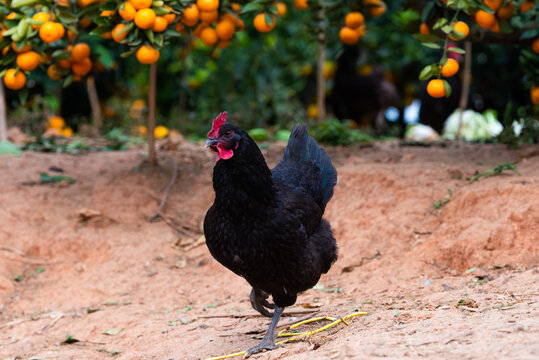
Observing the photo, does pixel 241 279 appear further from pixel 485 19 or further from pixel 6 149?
pixel 6 149

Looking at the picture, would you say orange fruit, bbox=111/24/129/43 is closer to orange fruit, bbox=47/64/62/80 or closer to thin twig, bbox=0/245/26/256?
orange fruit, bbox=47/64/62/80

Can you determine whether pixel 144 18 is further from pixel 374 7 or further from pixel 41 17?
pixel 374 7

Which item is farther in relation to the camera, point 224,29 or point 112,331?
point 224,29

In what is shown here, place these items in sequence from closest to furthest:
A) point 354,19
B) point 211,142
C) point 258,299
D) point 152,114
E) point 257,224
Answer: point 211,142 < point 257,224 < point 258,299 < point 354,19 < point 152,114

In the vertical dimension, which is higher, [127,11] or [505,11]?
[505,11]

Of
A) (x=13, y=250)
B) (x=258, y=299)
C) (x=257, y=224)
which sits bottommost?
(x=13, y=250)

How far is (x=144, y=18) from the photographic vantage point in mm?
4094

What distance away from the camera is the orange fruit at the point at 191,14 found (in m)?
4.39

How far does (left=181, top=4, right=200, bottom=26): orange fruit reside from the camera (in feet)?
14.4

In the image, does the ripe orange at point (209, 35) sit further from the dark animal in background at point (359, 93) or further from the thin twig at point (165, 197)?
the dark animal in background at point (359, 93)

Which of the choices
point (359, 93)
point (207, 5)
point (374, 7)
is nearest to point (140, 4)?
point (207, 5)

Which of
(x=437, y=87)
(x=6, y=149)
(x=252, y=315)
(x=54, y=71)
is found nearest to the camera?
(x=252, y=315)

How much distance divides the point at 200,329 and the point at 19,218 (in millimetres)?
2262

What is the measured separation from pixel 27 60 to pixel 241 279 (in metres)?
2.23
